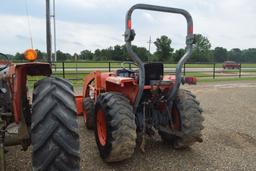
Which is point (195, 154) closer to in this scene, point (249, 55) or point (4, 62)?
point (4, 62)

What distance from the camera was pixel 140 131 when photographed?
4.31 meters

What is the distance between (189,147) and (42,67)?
2913mm

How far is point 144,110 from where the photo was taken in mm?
4180

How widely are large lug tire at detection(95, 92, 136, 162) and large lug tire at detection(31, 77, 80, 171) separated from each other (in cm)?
149

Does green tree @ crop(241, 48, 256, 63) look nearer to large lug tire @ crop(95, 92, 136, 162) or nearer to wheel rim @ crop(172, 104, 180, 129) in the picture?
wheel rim @ crop(172, 104, 180, 129)

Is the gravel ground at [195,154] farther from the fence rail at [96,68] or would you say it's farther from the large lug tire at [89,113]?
the fence rail at [96,68]

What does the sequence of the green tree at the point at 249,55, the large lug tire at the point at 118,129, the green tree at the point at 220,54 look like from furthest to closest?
1. the green tree at the point at 220,54
2. the green tree at the point at 249,55
3. the large lug tire at the point at 118,129

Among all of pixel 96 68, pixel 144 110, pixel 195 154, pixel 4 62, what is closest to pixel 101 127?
pixel 144 110

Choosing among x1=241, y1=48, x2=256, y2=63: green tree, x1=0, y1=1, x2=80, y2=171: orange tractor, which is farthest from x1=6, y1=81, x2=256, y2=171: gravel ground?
x1=241, y1=48, x2=256, y2=63: green tree

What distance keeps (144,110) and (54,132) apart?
2.23 meters

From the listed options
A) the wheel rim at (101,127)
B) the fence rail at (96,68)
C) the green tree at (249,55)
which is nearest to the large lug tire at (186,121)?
the wheel rim at (101,127)

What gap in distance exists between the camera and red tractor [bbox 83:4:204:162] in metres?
3.70

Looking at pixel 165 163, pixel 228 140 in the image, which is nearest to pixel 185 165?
pixel 165 163

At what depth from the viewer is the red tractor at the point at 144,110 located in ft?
12.1
